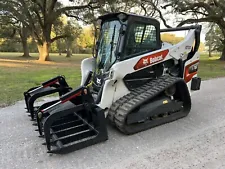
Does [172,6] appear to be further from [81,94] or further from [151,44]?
[81,94]

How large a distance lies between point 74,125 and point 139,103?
3.81 ft

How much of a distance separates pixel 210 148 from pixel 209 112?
192 centimetres

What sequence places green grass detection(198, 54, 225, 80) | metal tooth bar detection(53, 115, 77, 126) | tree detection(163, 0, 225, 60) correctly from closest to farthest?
1. metal tooth bar detection(53, 115, 77, 126)
2. green grass detection(198, 54, 225, 80)
3. tree detection(163, 0, 225, 60)

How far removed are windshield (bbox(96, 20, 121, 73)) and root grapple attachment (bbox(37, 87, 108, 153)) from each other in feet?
3.27

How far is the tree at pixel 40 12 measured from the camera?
1917 cm

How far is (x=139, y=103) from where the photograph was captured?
3.87 m

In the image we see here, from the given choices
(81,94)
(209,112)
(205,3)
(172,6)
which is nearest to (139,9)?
(172,6)

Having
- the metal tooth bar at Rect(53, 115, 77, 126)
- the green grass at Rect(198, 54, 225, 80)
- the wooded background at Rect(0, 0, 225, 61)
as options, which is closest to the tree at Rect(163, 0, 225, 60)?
the wooded background at Rect(0, 0, 225, 61)

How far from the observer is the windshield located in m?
4.32

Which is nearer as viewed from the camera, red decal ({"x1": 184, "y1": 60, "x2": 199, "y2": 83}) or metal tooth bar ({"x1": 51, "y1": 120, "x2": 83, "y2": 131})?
metal tooth bar ({"x1": 51, "y1": 120, "x2": 83, "y2": 131})

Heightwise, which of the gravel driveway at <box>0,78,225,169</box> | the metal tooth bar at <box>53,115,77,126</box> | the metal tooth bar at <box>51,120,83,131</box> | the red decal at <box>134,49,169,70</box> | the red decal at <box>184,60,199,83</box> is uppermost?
the red decal at <box>134,49,169,70</box>

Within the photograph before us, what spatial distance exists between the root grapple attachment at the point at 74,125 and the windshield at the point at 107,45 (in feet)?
3.27

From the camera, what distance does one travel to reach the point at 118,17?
14.0 ft

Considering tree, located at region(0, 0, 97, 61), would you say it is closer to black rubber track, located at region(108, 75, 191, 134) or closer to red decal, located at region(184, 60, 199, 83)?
red decal, located at region(184, 60, 199, 83)
